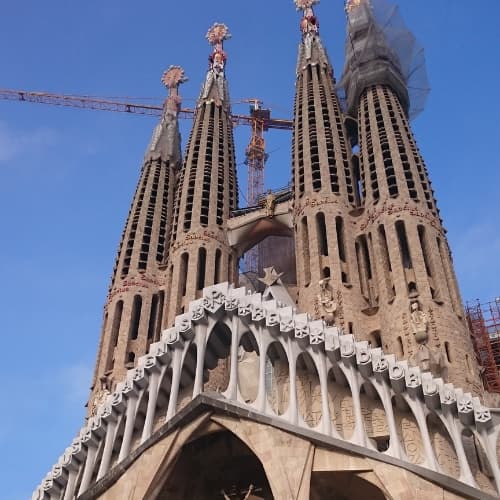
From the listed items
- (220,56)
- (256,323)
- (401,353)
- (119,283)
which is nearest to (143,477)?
(256,323)

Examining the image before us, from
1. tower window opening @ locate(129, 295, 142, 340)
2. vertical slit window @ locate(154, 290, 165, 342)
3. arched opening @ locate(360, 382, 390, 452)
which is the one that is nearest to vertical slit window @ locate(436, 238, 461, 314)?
arched opening @ locate(360, 382, 390, 452)

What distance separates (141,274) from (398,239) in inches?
422

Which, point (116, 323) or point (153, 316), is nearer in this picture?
point (116, 323)

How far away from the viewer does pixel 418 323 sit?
22.3m

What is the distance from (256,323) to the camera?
20.1 metres

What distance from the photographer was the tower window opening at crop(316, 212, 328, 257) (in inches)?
1068

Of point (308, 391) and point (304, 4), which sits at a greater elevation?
point (304, 4)

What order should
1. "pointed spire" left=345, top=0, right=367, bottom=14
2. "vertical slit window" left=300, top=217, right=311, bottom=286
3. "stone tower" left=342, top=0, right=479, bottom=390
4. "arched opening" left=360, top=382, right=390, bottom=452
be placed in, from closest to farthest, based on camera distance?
"arched opening" left=360, top=382, right=390, bottom=452 < "stone tower" left=342, top=0, right=479, bottom=390 < "vertical slit window" left=300, top=217, right=311, bottom=286 < "pointed spire" left=345, top=0, right=367, bottom=14

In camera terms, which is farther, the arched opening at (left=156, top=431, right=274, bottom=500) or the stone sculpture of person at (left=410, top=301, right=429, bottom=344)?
the stone sculpture of person at (left=410, top=301, right=429, bottom=344)

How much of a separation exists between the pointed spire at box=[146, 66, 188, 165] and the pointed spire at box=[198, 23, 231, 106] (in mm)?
2079

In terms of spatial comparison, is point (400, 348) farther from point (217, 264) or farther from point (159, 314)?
point (159, 314)

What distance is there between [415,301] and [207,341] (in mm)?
6876

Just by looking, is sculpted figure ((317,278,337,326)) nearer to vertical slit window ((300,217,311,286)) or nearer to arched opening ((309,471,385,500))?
vertical slit window ((300,217,311,286))

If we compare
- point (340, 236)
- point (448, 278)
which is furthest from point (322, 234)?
point (448, 278)
